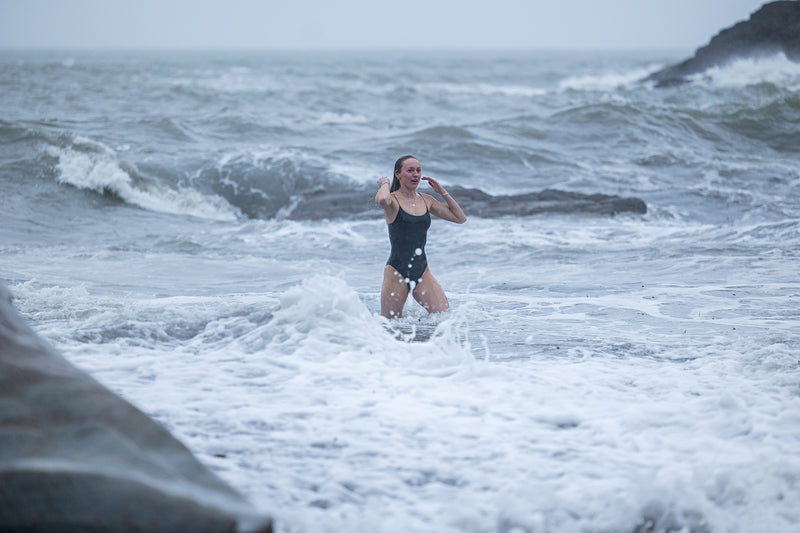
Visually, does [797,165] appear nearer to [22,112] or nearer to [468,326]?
[468,326]

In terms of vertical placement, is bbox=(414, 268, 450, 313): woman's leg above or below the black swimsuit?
below

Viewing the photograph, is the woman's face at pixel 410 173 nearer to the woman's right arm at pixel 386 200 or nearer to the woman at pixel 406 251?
the woman at pixel 406 251

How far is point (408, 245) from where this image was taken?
6.85 meters

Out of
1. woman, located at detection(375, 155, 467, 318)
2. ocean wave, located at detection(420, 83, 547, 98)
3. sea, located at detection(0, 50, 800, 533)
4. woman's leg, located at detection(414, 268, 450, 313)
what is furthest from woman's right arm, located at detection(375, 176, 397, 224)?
ocean wave, located at detection(420, 83, 547, 98)

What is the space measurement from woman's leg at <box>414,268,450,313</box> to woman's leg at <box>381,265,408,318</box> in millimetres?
121

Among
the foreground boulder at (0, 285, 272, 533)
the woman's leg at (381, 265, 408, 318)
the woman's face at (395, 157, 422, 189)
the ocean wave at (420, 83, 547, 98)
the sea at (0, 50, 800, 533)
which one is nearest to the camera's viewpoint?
the foreground boulder at (0, 285, 272, 533)

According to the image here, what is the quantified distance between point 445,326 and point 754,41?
1528 inches

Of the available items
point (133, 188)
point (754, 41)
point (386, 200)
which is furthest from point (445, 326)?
point (754, 41)

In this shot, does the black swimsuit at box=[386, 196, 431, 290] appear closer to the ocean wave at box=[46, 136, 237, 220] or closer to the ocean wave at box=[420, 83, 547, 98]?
the ocean wave at box=[46, 136, 237, 220]

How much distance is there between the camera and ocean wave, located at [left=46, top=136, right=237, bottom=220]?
15.1 meters

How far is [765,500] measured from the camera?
3.54 meters

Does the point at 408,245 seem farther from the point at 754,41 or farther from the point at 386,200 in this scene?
the point at 754,41

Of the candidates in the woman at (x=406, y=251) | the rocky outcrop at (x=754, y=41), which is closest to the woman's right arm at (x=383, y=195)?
the woman at (x=406, y=251)

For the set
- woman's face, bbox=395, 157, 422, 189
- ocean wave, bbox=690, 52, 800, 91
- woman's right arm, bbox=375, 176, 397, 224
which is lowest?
woman's right arm, bbox=375, 176, 397, 224
